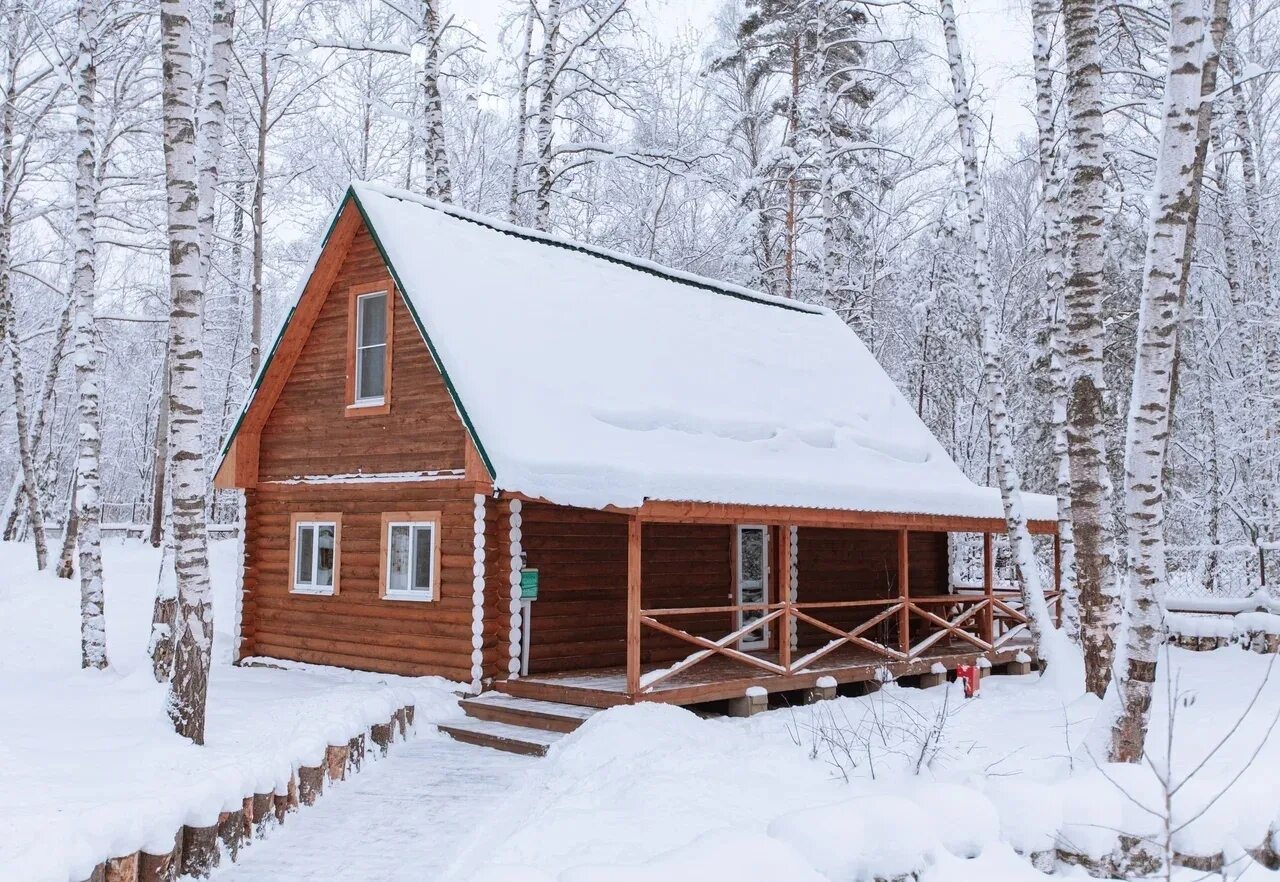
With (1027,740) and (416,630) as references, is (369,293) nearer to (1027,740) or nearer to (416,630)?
(416,630)

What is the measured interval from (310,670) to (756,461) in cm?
660

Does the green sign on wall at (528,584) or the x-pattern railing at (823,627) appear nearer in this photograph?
the x-pattern railing at (823,627)

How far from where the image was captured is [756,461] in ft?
44.0

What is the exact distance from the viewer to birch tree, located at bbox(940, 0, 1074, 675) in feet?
45.2

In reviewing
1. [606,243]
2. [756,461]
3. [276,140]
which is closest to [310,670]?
[756,461]

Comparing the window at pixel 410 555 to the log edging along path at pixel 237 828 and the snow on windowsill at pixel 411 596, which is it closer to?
the snow on windowsill at pixel 411 596

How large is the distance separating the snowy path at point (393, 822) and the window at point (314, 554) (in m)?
4.40

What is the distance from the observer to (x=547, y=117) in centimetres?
2088

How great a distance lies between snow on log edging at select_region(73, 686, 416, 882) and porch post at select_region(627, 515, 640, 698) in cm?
241

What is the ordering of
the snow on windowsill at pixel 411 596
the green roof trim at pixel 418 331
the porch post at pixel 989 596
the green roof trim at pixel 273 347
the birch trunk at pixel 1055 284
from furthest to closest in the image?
1. the porch post at pixel 989 596
2. the green roof trim at pixel 273 347
3. the birch trunk at pixel 1055 284
4. the snow on windowsill at pixel 411 596
5. the green roof trim at pixel 418 331

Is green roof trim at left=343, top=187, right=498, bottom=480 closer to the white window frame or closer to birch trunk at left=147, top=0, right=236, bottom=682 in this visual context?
the white window frame

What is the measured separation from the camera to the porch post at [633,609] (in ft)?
35.6

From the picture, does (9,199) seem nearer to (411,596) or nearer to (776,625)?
(411,596)

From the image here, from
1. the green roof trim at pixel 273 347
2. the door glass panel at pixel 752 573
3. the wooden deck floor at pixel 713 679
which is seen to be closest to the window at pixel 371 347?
the green roof trim at pixel 273 347
